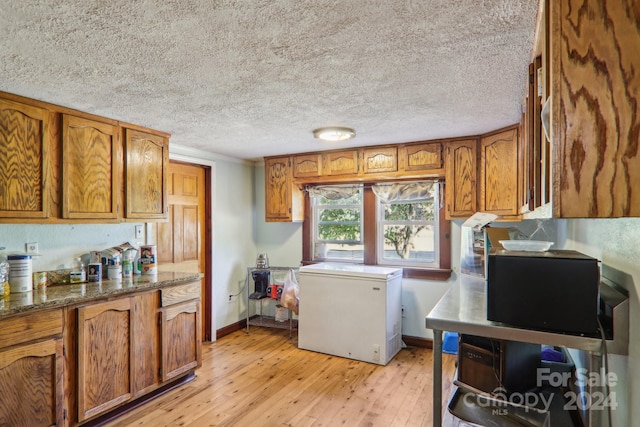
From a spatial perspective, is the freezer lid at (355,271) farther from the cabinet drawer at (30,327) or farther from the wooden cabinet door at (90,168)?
the cabinet drawer at (30,327)

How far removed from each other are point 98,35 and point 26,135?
1.24m

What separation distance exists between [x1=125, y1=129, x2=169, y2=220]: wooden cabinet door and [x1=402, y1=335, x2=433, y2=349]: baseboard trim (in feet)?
8.93

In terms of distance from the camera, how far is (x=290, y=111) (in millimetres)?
2516

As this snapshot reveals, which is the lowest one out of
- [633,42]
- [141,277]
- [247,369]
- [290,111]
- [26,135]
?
[247,369]

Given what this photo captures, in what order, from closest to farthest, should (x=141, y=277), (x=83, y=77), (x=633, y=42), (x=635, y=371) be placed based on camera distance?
(x=633, y=42) < (x=635, y=371) < (x=83, y=77) < (x=141, y=277)

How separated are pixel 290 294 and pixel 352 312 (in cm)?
87

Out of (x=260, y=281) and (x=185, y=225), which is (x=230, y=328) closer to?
(x=260, y=281)

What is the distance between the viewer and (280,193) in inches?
168

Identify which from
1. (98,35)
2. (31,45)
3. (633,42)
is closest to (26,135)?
(31,45)

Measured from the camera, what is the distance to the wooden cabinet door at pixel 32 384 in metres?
1.95

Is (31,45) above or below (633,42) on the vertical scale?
above

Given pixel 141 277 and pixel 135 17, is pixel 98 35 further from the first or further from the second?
pixel 141 277

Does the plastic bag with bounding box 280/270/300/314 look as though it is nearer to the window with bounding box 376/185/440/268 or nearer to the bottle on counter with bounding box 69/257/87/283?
the window with bounding box 376/185/440/268

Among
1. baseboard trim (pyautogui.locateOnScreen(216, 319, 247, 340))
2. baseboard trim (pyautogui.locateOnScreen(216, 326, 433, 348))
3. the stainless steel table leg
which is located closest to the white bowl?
the stainless steel table leg
